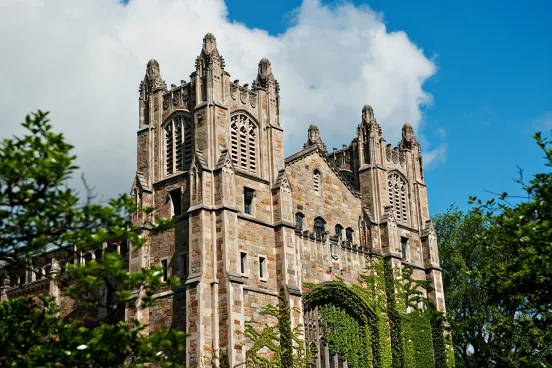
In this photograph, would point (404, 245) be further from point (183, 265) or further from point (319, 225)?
point (183, 265)

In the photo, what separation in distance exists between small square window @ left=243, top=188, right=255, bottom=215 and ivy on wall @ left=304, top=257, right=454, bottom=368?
526 centimetres

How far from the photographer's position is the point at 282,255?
149 feet

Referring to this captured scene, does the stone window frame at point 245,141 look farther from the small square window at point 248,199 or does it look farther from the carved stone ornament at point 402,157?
the carved stone ornament at point 402,157

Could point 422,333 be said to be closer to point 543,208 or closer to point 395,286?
point 395,286

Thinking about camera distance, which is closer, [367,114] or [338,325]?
[338,325]

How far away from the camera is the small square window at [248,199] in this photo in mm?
45531

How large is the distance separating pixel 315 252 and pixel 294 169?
5.11 metres

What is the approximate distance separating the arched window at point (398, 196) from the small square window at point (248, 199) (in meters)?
13.0

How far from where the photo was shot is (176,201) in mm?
45219

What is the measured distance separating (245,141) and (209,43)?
5.44 m

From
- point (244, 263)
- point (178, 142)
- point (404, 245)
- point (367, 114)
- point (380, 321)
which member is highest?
point (367, 114)

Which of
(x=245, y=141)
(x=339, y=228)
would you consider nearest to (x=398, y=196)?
(x=339, y=228)

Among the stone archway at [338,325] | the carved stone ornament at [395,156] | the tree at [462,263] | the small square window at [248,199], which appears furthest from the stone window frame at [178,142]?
the tree at [462,263]

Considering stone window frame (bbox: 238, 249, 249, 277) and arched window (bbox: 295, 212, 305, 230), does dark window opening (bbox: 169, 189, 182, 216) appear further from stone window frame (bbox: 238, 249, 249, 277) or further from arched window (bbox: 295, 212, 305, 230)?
arched window (bbox: 295, 212, 305, 230)
